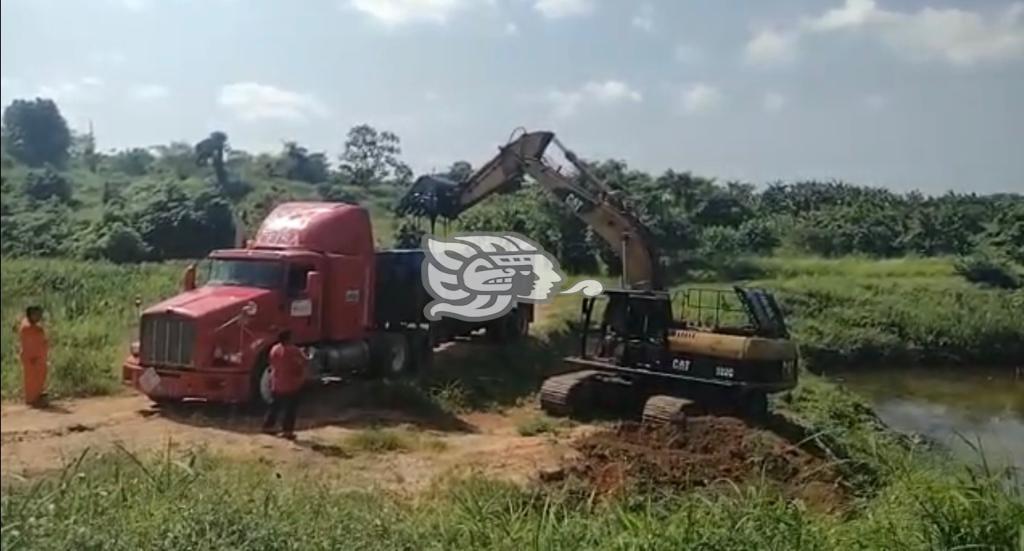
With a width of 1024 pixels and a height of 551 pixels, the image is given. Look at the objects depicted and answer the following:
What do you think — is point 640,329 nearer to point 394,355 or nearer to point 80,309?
point 394,355

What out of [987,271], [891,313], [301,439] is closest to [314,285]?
[301,439]

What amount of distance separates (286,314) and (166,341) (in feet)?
2.69

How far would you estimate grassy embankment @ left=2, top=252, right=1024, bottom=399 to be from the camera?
5.74 meters

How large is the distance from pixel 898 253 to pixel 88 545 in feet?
13.6

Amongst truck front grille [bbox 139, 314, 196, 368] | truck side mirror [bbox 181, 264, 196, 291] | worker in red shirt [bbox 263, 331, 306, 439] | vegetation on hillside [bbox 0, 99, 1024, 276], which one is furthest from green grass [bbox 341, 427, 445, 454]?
truck side mirror [bbox 181, 264, 196, 291]

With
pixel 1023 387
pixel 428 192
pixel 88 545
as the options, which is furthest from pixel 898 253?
pixel 88 545

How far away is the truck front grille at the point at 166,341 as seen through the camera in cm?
758

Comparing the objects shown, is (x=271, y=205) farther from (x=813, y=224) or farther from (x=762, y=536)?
(x=762, y=536)

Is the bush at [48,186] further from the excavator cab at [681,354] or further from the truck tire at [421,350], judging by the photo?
the excavator cab at [681,354]

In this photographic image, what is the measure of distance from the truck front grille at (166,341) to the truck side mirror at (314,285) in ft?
2.64

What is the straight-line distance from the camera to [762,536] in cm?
443

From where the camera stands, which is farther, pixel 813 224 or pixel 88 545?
pixel 813 224

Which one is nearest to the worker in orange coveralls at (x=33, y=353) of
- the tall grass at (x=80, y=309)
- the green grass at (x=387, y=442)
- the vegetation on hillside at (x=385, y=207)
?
the tall grass at (x=80, y=309)

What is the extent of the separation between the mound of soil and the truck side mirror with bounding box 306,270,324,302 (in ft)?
7.73
